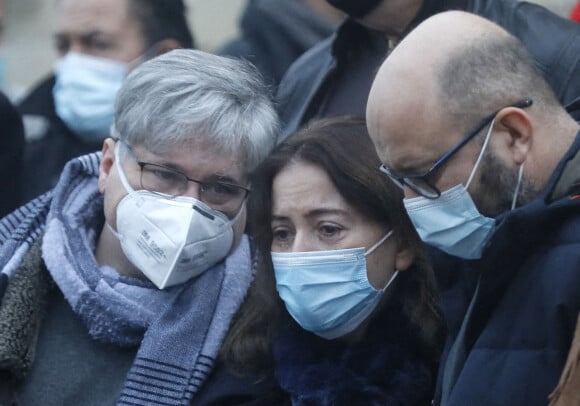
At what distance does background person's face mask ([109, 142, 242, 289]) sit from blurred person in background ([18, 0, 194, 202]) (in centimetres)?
123

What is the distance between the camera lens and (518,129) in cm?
292

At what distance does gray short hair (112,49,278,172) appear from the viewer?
373 centimetres

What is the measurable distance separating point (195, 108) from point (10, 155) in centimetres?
106

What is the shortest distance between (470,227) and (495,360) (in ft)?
1.19

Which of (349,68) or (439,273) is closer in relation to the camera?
(439,273)

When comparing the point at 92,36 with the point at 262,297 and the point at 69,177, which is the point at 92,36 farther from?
the point at 262,297

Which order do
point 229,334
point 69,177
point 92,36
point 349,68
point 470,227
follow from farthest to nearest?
point 92,36 → point 349,68 → point 69,177 → point 229,334 → point 470,227

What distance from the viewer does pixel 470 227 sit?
3025 mm

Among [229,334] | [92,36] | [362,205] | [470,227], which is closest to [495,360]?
[470,227]

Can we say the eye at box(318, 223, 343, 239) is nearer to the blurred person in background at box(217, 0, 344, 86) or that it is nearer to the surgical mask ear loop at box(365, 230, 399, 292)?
the surgical mask ear loop at box(365, 230, 399, 292)

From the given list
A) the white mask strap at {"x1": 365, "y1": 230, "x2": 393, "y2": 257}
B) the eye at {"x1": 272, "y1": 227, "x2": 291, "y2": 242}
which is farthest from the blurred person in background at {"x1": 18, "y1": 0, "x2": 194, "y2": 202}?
the white mask strap at {"x1": 365, "y1": 230, "x2": 393, "y2": 257}

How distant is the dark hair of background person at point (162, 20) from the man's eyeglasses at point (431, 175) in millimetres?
2050

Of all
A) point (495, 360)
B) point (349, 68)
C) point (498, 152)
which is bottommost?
point (349, 68)

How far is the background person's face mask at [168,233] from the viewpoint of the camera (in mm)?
3666
